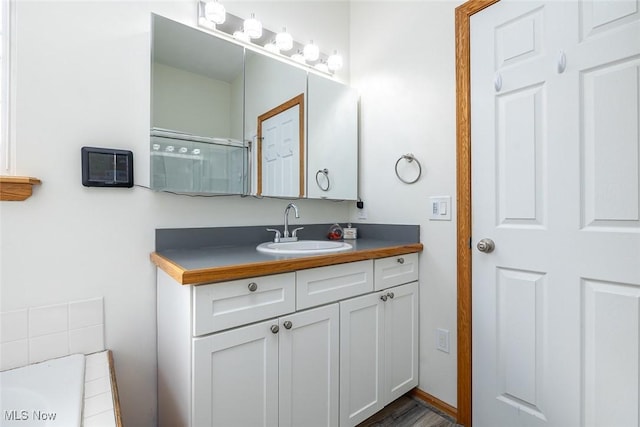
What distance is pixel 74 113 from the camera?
3.98 feet

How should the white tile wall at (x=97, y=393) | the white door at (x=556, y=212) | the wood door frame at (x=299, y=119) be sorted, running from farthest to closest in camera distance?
the wood door frame at (x=299, y=119) < the white door at (x=556, y=212) < the white tile wall at (x=97, y=393)

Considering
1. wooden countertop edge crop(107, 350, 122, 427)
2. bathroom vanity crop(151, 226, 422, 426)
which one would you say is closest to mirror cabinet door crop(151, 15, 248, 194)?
bathroom vanity crop(151, 226, 422, 426)

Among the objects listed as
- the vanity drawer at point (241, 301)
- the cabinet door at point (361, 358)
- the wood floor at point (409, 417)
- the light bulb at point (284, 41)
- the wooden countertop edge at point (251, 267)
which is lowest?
the wood floor at point (409, 417)

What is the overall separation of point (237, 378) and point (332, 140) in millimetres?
1475

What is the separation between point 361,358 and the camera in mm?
1424

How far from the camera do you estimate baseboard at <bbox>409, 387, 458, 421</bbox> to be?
1.58 m

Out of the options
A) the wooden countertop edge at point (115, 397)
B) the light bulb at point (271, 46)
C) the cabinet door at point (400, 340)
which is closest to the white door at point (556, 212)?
the cabinet door at point (400, 340)

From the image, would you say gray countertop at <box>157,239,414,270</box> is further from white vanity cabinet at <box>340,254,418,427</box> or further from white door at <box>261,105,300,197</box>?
Answer: white door at <box>261,105,300,197</box>

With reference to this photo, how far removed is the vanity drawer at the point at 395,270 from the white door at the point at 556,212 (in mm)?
323

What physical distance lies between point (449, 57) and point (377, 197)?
2.85 feet

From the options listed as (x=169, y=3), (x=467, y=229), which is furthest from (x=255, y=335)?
(x=169, y=3)

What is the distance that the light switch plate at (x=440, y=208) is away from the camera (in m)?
1.59

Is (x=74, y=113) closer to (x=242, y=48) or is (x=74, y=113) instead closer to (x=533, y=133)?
(x=242, y=48)

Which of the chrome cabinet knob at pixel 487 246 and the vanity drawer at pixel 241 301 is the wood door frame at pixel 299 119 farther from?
the chrome cabinet knob at pixel 487 246
